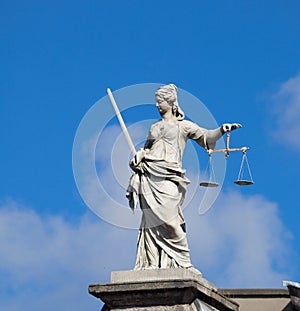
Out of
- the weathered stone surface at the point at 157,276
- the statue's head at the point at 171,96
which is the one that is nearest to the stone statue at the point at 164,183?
the statue's head at the point at 171,96

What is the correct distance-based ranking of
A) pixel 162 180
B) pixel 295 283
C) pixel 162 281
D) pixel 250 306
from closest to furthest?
pixel 162 281 < pixel 162 180 < pixel 295 283 < pixel 250 306

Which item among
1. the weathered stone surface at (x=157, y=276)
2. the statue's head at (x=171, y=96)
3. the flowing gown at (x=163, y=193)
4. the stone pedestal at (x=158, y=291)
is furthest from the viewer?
the statue's head at (x=171, y=96)

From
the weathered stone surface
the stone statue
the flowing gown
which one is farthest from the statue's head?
the weathered stone surface

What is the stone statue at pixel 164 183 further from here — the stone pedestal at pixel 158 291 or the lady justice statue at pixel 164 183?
the stone pedestal at pixel 158 291

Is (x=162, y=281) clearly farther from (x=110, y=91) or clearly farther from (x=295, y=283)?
(x=295, y=283)

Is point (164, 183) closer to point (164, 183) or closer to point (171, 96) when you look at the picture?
point (164, 183)

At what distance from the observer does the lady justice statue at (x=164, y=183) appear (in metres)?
14.8

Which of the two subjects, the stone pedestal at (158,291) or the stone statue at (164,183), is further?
the stone statue at (164,183)

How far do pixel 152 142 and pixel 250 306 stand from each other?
757cm

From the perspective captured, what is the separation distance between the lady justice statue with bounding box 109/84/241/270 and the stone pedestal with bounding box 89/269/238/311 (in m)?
0.29

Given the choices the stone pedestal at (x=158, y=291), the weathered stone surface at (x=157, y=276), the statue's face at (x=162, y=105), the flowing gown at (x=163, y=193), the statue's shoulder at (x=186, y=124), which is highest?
the statue's face at (x=162, y=105)

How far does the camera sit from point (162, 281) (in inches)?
558

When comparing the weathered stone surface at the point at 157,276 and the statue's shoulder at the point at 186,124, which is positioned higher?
the statue's shoulder at the point at 186,124

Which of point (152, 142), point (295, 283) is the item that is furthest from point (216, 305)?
point (295, 283)
